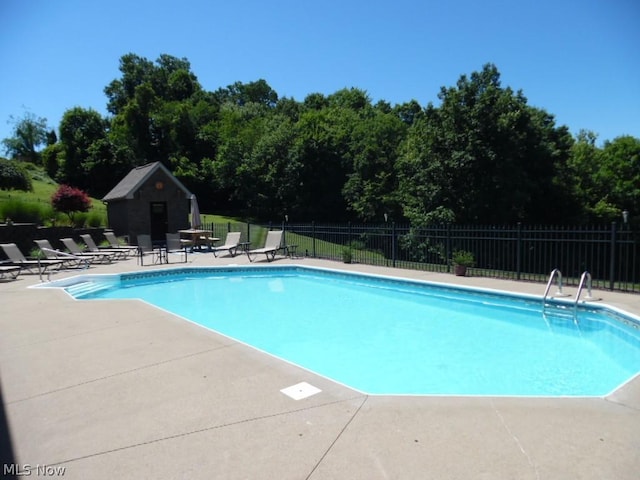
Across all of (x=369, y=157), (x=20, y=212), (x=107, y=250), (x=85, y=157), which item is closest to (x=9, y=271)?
(x=107, y=250)

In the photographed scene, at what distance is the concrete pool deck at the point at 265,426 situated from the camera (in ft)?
9.25

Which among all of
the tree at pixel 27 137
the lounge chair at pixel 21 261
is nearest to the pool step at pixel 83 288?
the lounge chair at pixel 21 261

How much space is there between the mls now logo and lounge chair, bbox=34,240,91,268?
13023 millimetres

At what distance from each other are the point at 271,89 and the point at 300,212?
55212 mm

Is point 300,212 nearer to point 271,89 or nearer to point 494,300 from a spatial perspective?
point 494,300

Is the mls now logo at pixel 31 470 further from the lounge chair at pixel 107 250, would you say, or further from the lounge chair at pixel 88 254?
the lounge chair at pixel 107 250

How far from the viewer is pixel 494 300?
9859 millimetres

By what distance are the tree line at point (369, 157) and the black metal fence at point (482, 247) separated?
444cm

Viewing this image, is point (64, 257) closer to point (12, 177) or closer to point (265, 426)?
point (265, 426)

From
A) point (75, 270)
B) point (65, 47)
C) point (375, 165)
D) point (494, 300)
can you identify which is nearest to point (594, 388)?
point (494, 300)

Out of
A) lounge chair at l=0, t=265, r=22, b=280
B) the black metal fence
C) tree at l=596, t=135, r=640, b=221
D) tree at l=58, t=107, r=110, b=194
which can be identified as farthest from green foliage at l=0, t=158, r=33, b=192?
tree at l=596, t=135, r=640, b=221

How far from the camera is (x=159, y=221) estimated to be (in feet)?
83.4

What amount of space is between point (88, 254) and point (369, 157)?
20.8 meters

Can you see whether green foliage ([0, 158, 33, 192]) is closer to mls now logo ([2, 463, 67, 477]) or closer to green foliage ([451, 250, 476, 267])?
green foliage ([451, 250, 476, 267])
